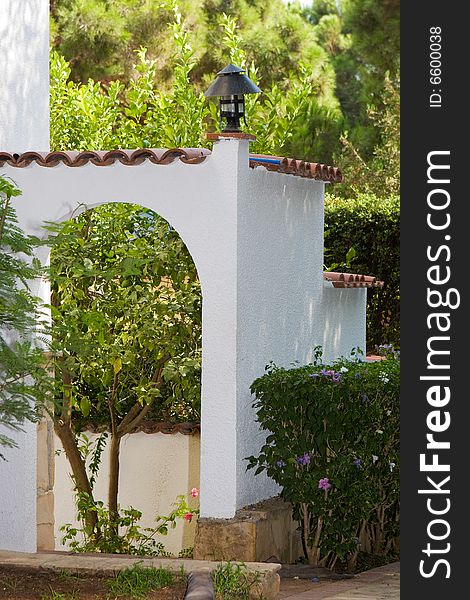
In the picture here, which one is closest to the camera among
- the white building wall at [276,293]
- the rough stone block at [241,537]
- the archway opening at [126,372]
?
the rough stone block at [241,537]

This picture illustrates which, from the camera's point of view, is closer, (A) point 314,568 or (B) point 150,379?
(A) point 314,568

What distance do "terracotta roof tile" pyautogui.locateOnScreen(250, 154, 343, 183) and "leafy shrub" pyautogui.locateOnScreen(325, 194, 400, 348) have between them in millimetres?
4325

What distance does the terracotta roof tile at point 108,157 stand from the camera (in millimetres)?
7527

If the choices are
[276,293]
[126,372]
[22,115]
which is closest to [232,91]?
[276,293]

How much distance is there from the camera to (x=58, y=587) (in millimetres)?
6438

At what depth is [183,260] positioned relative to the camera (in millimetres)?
8859

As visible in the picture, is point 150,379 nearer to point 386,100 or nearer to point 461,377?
point 461,377

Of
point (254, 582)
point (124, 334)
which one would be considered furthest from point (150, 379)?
point (254, 582)

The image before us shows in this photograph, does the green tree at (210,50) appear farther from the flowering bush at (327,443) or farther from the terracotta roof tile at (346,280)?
the flowering bush at (327,443)

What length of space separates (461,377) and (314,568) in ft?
13.1

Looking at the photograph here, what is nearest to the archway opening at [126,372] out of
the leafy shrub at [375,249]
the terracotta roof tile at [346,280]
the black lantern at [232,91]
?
the terracotta roof tile at [346,280]

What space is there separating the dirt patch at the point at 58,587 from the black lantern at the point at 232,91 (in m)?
3.04

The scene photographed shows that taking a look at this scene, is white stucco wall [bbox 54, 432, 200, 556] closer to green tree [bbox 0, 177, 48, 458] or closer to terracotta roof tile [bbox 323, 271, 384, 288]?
terracotta roof tile [bbox 323, 271, 384, 288]

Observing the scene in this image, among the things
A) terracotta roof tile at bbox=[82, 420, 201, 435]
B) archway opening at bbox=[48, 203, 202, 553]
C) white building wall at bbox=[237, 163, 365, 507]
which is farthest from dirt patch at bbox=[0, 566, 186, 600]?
terracotta roof tile at bbox=[82, 420, 201, 435]
